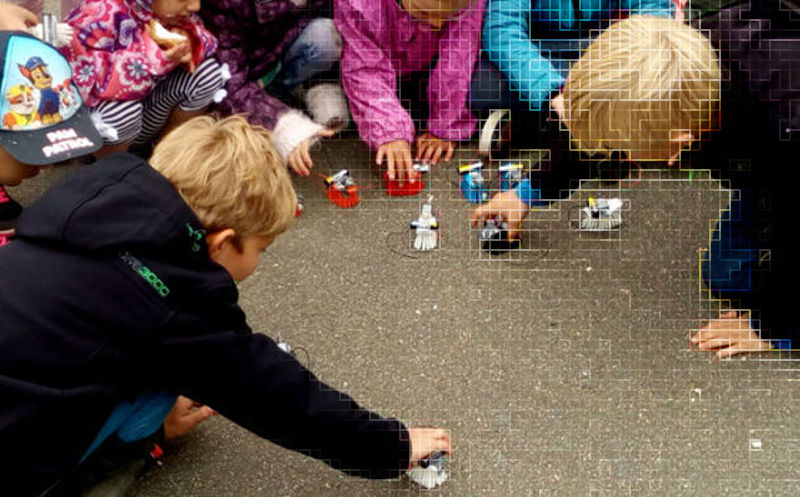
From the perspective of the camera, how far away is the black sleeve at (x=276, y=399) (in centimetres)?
87

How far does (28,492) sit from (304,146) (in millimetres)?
843

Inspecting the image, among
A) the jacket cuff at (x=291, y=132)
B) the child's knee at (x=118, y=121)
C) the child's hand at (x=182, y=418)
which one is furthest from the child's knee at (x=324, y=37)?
the child's hand at (x=182, y=418)

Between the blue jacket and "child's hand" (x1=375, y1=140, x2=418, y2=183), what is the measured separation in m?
0.27

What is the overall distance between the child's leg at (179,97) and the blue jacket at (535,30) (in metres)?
0.56

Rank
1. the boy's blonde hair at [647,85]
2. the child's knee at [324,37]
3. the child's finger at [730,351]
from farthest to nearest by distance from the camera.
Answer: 1. the child's knee at [324,37]
2. the child's finger at [730,351]
3. the boy's blonde hair at [647,85]

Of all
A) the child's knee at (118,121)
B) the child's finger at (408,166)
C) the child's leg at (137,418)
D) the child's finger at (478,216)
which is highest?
the child's knee at (118,121)

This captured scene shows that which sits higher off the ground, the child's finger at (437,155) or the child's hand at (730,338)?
the child's finger at (437,155)

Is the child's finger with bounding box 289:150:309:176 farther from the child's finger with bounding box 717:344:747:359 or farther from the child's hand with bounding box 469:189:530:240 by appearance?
the child's finger with bounding box 717:344:747:359

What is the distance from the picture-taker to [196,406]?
3.84 feet

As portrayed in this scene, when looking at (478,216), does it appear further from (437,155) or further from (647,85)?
(647,85)

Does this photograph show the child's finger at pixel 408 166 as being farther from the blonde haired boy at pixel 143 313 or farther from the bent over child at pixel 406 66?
the blonde haired boy at pixel 143 313

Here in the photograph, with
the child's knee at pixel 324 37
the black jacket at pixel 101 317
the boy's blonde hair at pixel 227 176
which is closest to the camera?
the black jacket at pixel 101 317

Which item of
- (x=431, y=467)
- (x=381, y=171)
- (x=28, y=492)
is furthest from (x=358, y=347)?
(x=28, y=492)

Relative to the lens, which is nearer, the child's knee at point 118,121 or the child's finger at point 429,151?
the child's knee at point 118,121
